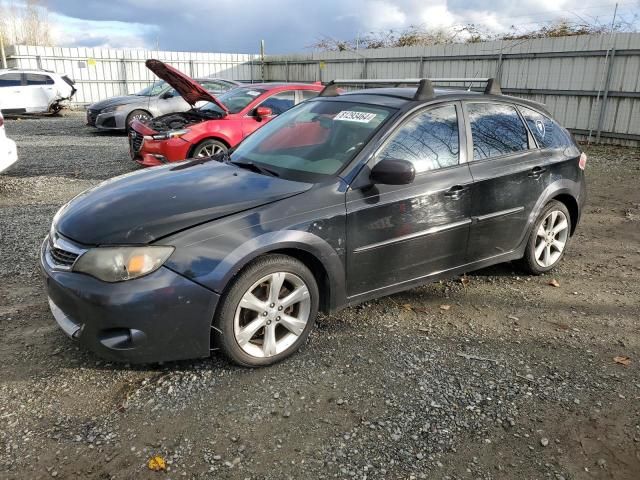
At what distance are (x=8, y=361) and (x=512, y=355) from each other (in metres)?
3.19

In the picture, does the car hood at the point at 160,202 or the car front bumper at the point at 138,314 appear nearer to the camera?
the car front bumper at the point at 138,314

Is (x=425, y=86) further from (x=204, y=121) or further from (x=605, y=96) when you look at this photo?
(x=605, y=96)

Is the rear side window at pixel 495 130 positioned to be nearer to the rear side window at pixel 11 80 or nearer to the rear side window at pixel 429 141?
the rear side window at pixel 429 141

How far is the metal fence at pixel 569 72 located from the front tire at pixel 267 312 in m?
11.1

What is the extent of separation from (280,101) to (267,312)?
239 inches

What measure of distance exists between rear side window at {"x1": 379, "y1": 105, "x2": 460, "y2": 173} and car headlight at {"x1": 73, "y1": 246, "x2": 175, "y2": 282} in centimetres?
161

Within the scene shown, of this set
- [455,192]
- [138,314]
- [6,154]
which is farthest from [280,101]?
[138,314]

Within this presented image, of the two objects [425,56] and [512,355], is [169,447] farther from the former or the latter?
[425,56]

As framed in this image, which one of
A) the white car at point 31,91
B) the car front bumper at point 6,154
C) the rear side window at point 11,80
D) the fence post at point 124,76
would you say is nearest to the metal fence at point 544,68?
the fence post at point 124,76

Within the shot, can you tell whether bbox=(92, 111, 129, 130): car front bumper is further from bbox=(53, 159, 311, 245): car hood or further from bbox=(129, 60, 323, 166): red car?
bbox=(53, 159, 311, 245): car hood

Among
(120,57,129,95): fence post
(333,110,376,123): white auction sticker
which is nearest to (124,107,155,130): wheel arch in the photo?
(120,57,129,95): fence post

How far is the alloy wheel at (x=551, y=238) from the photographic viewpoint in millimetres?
4633

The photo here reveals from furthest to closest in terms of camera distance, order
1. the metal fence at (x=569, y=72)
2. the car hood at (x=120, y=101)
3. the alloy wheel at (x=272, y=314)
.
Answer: the car hood at (x=120, y=101), the metal fence at (x=569, y=72), the alloy wheel at (x=272, y=314)

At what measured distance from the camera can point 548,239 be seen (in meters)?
4.69
